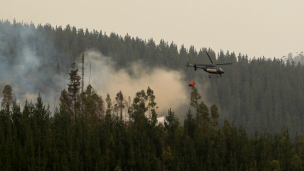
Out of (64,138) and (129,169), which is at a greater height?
(64,138)

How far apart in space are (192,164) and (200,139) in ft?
48.2

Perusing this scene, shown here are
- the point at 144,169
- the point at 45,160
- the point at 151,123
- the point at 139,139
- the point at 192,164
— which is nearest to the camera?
the point at 45,160

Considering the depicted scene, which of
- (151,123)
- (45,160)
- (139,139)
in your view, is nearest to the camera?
(45,160)

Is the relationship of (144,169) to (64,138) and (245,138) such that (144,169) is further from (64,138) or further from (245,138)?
(245,138)

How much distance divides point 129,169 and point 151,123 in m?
25.9

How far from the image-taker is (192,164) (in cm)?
11100

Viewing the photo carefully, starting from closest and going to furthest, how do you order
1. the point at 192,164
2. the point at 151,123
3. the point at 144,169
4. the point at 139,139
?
the point at 144,169, the point at 192,164, the point at 139,139, the point at 151,123

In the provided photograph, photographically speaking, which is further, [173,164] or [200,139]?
[200,139]

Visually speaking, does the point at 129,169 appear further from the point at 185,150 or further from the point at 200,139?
the point at 200,139

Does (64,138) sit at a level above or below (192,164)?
above

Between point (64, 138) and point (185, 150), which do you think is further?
point (185, 150)

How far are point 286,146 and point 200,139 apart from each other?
26.5m

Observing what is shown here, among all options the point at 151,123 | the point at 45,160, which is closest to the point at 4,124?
the point at 45,160

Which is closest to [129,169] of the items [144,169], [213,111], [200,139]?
[144,169]
